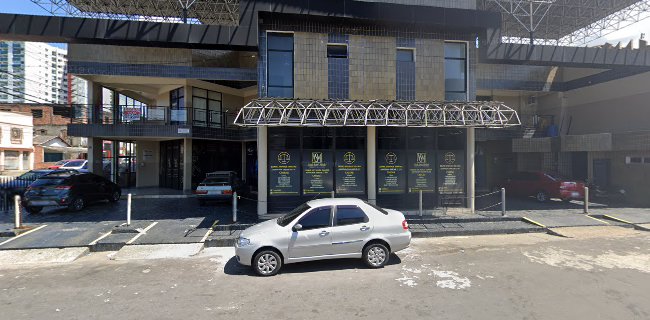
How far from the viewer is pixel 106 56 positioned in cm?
1606

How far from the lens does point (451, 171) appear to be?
11.9 metres

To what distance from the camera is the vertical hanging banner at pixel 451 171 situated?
11.9 metres

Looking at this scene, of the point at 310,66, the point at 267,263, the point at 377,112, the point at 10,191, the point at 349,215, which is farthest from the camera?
the point at 10,191

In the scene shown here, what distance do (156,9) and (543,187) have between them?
24.5 m

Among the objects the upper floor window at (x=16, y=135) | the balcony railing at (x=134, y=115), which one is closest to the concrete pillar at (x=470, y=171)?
the balcony railing at (x=134, y=115)

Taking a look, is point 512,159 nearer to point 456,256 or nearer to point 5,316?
point 456,256

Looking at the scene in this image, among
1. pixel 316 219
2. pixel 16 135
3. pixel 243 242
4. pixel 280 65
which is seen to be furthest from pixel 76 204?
pixel 16 135

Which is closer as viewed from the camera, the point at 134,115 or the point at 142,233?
the point at 142,233

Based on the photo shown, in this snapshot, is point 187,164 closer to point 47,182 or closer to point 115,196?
point 115,196

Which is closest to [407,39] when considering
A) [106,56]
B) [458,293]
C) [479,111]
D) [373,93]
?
[373,93]

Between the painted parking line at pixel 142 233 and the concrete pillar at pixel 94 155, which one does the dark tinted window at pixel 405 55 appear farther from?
the concrete pillar at pixel 94 155

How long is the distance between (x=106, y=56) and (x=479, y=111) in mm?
Answer: 17533

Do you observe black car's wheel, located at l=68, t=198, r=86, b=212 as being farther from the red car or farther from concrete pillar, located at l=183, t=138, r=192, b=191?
the red car

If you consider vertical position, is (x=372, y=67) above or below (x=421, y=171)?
above
